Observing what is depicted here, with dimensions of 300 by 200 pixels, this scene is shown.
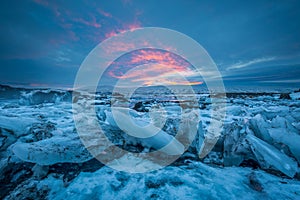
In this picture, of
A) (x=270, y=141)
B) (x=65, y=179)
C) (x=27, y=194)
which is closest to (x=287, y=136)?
(x=270, y=141)

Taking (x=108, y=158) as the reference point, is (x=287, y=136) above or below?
above

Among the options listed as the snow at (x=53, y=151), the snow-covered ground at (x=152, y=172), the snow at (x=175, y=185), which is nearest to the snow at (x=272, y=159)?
the snow-covered ground at (x=152, y=172)

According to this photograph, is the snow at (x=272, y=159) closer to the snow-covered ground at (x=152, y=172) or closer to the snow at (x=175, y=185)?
A: the snow-covered ground at (x=152, y=172)

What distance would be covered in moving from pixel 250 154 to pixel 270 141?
1.82 feet

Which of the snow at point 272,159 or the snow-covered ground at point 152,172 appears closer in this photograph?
the snow-covered ground at point 152,172

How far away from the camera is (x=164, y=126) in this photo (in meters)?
2.93

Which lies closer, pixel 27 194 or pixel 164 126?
pixel 27 194

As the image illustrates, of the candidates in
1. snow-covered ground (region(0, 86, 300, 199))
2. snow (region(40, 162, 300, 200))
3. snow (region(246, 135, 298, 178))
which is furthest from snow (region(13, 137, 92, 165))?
snow (region(246, 135, 298, 178))

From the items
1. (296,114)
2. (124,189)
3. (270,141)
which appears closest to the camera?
(124,189)

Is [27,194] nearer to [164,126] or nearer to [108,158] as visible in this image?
[108,158]

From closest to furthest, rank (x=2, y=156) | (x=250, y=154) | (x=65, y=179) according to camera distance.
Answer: (x=65, y=179)
(x=2, y=156)
(x=250, y=154)

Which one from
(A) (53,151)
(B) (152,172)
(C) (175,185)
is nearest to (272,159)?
(C) (175,185)

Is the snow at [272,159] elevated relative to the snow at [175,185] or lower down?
elevated

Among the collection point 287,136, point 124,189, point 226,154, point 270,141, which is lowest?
point 124,189
